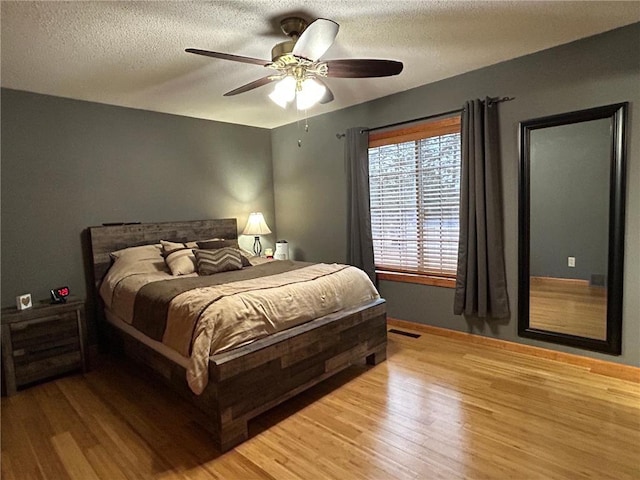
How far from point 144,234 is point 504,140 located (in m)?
3.67

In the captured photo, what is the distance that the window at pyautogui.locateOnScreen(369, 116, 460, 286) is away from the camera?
354 centimetres

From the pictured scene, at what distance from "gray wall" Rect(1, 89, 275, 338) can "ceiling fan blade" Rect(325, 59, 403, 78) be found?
2.50 meters

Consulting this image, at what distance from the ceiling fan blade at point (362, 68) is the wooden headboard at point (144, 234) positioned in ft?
8.54

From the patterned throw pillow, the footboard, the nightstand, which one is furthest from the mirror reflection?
the nightstand

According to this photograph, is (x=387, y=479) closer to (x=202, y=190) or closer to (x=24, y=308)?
(x=24, y=308)

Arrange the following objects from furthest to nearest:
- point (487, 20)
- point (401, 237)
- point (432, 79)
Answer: point (401, 237)
point (432, 79)
point (487, 20)

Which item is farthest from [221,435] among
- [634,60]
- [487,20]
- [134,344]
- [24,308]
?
[634,60]

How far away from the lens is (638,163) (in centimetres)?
256

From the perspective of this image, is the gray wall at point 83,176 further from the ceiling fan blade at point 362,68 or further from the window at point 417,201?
the ceiling fan blade at point 362,68

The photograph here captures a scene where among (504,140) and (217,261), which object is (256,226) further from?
(504,140)

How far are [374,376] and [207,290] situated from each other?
1467 mm

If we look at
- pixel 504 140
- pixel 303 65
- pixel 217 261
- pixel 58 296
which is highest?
pixel 303 65

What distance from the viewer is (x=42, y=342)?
2.87 m

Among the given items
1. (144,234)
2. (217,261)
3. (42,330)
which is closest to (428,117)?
(217,261)
